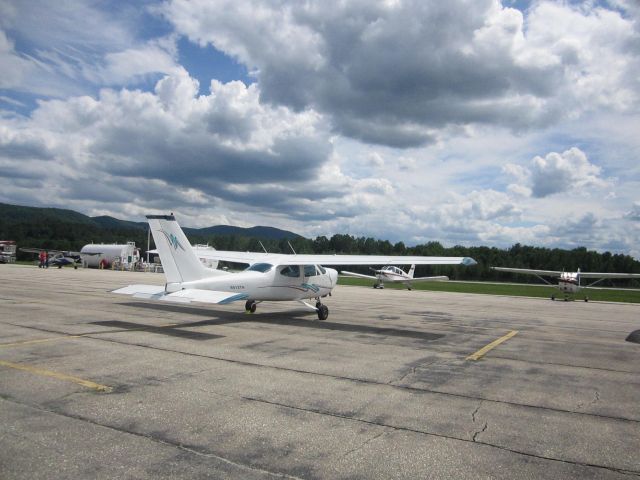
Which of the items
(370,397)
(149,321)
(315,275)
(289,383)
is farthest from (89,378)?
(315,275)

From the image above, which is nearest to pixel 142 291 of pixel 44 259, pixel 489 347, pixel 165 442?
pixel 165 442

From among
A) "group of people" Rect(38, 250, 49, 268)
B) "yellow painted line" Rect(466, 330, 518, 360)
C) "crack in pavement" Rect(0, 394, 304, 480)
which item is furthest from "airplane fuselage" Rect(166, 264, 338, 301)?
"group of people" Rect(38, 250, 49, 268)

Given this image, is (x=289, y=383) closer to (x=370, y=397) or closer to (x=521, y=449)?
(x=370, y=397)

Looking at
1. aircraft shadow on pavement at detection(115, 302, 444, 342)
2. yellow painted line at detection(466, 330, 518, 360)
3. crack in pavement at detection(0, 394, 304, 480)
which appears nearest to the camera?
crack in pavement at detection(0, 394, 304, 480)

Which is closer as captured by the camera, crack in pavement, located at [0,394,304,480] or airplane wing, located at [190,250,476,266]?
crack in pavement, located at [0,394,304,480]

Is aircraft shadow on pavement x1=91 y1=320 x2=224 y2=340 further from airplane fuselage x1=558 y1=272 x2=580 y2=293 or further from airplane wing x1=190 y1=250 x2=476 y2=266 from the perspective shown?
airplane fuselage x1=558 y1=272 x2=580 y2=293

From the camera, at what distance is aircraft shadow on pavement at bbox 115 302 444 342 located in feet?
45.0

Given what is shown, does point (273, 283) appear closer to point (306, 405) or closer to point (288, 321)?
point (288, 321)

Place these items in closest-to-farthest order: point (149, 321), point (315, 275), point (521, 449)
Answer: point (521, 449) < point (149, 321) < point (315, 275)

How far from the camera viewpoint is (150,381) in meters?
7.28

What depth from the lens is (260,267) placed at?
51.0 ft

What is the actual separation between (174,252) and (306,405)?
8.77m

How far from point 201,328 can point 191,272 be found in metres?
1.72

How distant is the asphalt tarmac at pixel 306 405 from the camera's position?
14.8ft
